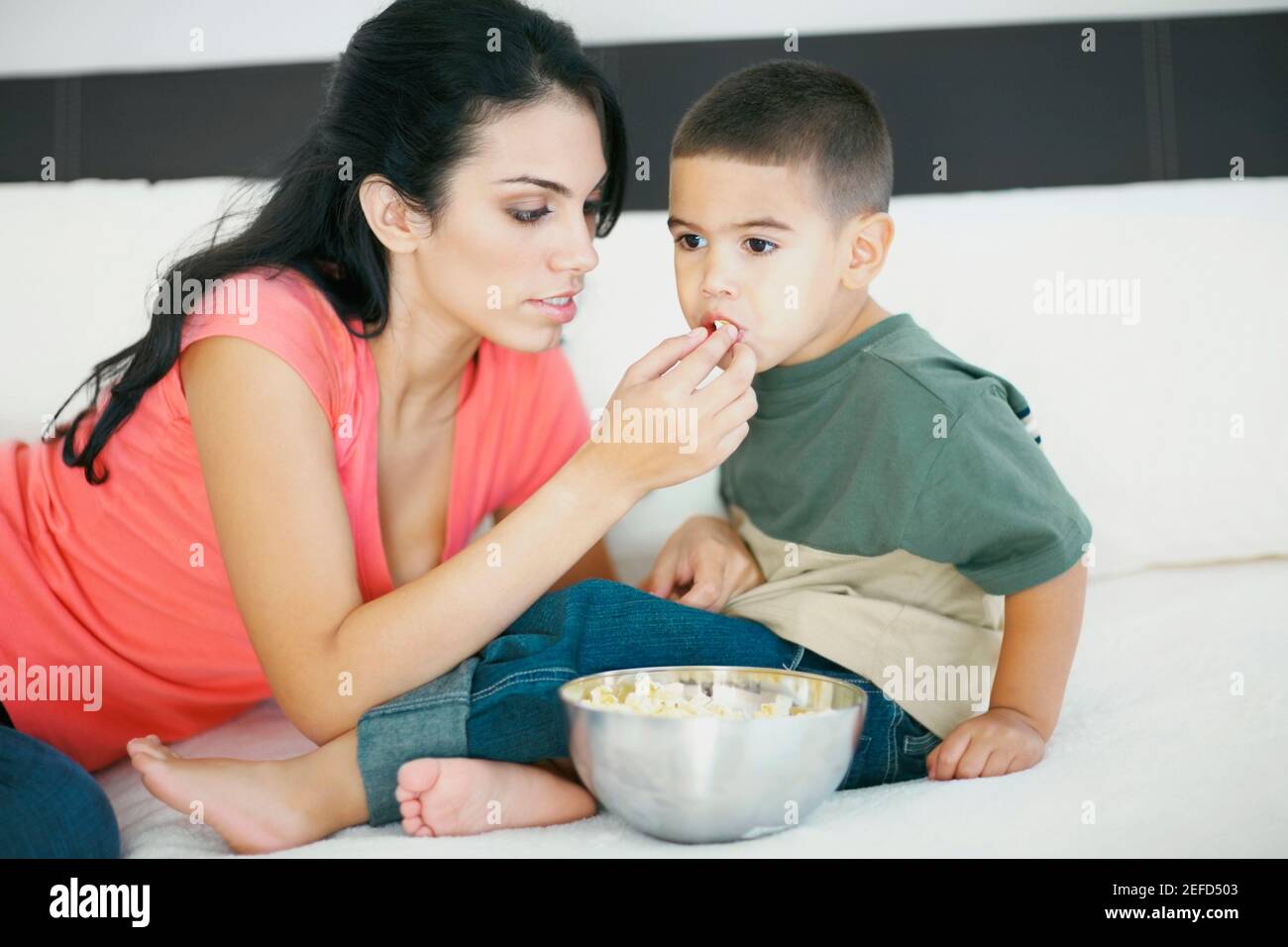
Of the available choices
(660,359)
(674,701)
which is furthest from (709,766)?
(660,359)

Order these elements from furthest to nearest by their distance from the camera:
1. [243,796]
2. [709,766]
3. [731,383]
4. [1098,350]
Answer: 1. [1098,350]
2. [731,383]
3. [243,796]
4. [709,766]

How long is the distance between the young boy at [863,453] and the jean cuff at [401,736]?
32cm

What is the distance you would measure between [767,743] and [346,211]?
2.45 feet

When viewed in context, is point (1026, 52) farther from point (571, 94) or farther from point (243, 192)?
point (243, 192)

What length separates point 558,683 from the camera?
1.03 meters

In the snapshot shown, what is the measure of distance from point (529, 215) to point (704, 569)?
1.35ft

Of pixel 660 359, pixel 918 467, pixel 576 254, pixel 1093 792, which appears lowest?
pixel 1093 792

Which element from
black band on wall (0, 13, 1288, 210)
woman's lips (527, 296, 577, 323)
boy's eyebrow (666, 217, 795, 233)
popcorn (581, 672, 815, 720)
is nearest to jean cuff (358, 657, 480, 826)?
popcorn (581, 672, 815, 720)

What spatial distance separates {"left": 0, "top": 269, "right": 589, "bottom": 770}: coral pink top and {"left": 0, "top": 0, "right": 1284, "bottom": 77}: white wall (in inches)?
35.8

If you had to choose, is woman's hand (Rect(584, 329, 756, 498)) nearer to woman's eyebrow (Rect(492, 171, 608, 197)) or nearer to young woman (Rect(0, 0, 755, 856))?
young woman (Rect(0, 0, 755, 856))

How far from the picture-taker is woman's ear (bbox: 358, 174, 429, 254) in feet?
4.07

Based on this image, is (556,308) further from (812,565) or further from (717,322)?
(812,565)
